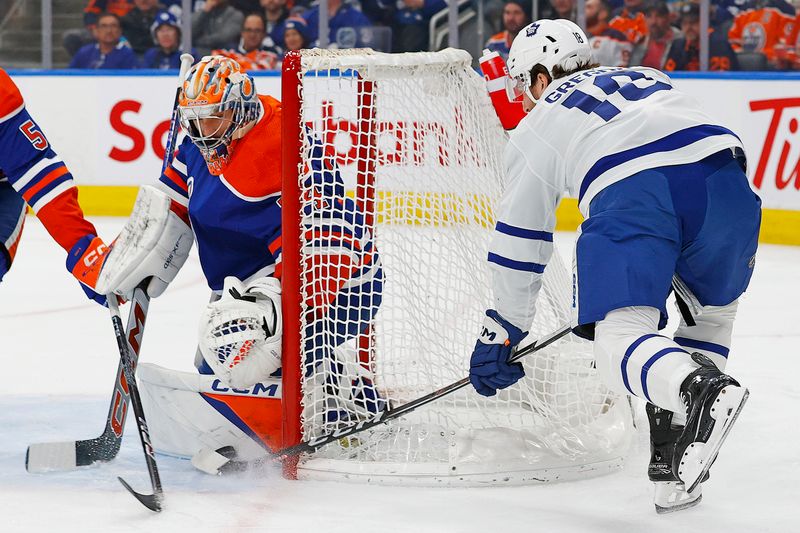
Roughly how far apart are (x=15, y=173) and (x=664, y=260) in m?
1.44

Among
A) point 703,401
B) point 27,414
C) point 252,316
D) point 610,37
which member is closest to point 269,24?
point 610,37

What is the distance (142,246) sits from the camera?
2.56 metres

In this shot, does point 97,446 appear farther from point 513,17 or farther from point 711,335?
point 513,17

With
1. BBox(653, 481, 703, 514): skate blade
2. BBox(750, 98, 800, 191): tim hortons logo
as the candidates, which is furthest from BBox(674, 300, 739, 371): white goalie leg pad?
BBox(750, 98, 800, 191): tim hortons logo

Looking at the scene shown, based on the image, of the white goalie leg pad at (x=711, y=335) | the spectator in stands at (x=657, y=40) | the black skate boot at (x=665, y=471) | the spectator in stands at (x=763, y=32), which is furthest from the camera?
the spectator in stands at (x=657, y=40)

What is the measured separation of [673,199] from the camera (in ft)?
6.73

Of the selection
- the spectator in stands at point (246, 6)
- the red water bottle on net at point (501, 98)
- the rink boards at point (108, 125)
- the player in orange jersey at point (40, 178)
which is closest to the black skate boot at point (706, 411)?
the red water bottle on net at point (501, 98)

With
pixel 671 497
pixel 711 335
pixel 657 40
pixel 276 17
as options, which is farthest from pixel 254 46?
pixel 671 497

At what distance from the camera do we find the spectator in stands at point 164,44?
688cm

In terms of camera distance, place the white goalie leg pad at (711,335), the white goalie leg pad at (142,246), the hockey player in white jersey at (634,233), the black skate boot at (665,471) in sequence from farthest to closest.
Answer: the white goalie leg pad at (142,246) → the white goalie leg pad at (711,335) → the black skate boot at (665,471) → the hockey player in white jersey at (634,233)

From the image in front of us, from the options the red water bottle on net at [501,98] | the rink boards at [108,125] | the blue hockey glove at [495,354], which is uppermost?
the red water bottle on net at [501,98]

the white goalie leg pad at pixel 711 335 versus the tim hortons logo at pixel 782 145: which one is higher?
the white goalie leg pad at pixel 711 335

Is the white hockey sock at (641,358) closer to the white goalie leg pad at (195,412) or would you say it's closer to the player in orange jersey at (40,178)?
the white goalie leg pad at (195,412)

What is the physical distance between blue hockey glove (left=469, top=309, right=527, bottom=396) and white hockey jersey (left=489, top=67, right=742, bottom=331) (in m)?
0.02
